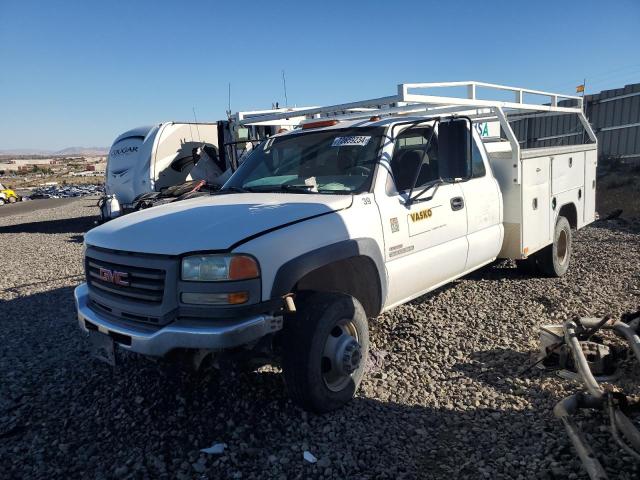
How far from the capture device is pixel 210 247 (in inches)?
114

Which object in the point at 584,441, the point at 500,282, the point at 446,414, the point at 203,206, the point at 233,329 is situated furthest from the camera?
the point at 500,282

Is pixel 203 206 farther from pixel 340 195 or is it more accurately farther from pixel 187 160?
pixel 187 160

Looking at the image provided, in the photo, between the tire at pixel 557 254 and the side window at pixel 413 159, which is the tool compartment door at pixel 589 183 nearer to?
the tire at pixel 557 254

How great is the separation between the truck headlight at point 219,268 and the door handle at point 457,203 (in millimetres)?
2252

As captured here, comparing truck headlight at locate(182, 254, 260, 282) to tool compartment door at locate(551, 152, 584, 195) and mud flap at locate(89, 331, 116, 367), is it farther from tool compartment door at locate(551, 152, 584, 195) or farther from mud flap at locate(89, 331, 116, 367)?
tool compartment door at locate(551, 152, 584, 195)

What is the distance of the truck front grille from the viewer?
3.02 m

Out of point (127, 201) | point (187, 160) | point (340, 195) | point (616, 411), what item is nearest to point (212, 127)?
point (187, 160)

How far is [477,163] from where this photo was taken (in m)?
5.02

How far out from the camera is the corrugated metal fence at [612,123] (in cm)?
1658

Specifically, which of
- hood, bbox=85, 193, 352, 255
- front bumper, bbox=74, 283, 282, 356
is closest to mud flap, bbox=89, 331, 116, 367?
front bumper, bbox=74, 283, 282, 356

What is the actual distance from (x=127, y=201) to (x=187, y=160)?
1.97 meters

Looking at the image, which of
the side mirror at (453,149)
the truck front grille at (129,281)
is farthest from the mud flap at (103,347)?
the side mirror at (453,149)

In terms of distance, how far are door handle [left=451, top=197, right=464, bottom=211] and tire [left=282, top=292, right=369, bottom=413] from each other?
1523 mm

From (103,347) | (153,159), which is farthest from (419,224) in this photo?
(153,159)
